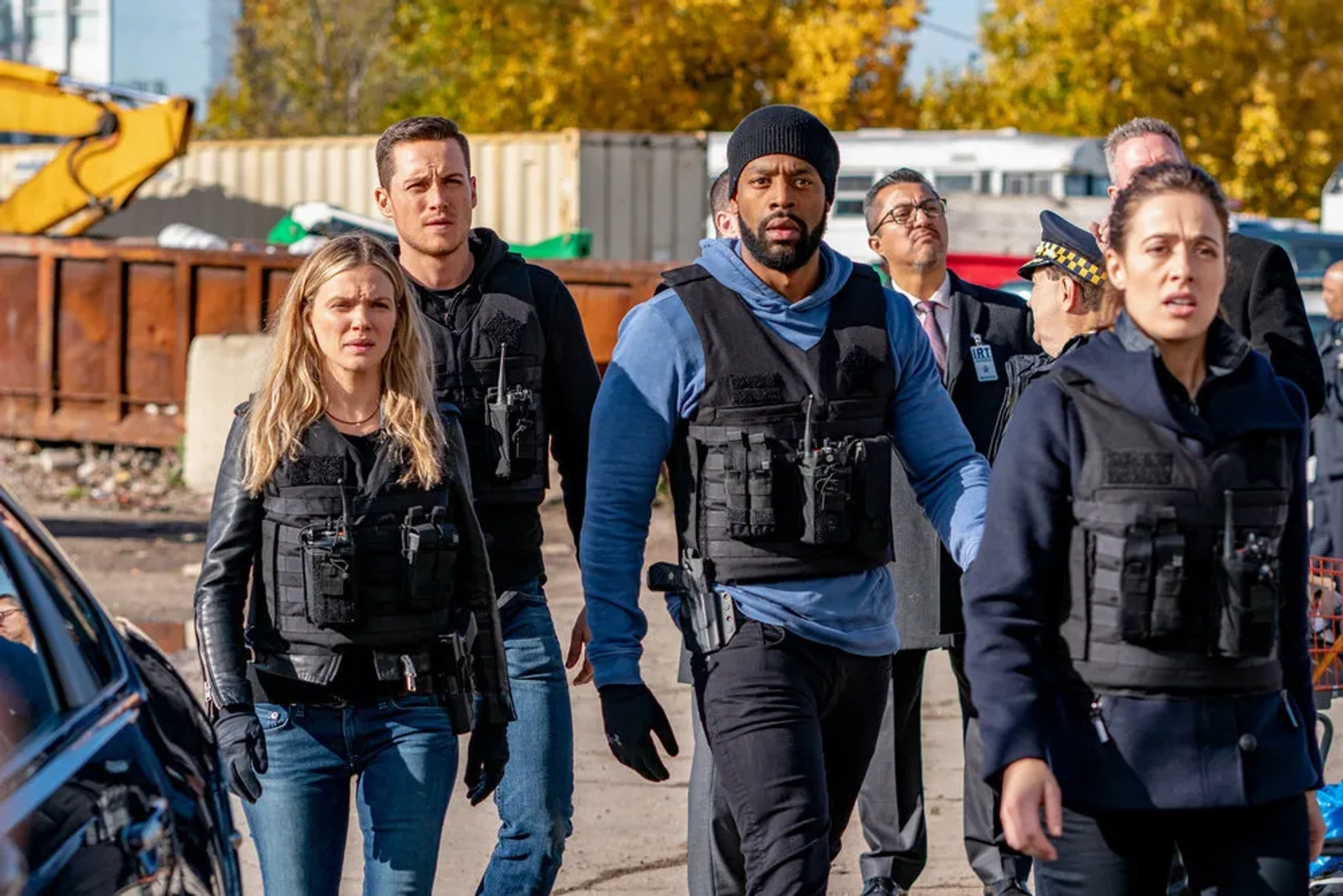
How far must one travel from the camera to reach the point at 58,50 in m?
63.7

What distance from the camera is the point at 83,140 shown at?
22.1 m

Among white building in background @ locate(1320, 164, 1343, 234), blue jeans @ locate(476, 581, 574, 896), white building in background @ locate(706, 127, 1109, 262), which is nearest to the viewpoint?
blue jeans @ locate(476, 581, 574, 896)

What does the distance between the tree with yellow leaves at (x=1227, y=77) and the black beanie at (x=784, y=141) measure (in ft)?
73.0

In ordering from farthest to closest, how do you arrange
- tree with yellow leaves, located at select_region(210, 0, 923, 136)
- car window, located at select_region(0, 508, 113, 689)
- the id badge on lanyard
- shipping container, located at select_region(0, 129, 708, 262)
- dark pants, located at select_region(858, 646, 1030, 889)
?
tree with yellow leaves, located at select_region(210, 0, 923, 136) → shipping container, located at select_region(0, 129, 708, 262) → the id badge on lanyard → dark pants, located at select_region(858, 646, 1030, 889) → car window, located at select_region(0, 508, 113, 689)

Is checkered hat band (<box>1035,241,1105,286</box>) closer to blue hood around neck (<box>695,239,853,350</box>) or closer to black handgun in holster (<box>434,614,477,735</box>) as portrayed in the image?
blue hood around neck (<box>695,239,853,350</box>)

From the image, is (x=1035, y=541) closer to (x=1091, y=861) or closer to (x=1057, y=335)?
(x=1091, y=861)

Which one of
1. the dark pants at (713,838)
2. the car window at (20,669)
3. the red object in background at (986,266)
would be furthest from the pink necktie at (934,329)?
the red object in background at (986,266)

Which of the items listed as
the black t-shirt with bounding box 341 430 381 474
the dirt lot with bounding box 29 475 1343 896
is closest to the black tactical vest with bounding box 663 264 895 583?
the black t-shirt with bounding box 341 430 381 474

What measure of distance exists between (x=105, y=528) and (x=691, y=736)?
Result: 23.4 feet

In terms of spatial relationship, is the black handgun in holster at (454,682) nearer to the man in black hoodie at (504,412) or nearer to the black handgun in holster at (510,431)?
the man in black hoodie at (504,412)

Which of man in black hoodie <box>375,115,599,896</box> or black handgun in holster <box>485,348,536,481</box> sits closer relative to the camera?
man in black hoodie <box>375,115,599,896</box>

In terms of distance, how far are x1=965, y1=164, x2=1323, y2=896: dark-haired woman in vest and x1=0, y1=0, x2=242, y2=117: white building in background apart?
2431 inches

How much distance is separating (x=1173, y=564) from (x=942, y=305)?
270cm

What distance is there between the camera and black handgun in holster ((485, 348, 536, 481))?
4.80 m
